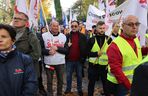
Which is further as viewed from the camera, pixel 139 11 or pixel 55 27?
pixel 55 27

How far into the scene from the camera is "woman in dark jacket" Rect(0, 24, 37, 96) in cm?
397

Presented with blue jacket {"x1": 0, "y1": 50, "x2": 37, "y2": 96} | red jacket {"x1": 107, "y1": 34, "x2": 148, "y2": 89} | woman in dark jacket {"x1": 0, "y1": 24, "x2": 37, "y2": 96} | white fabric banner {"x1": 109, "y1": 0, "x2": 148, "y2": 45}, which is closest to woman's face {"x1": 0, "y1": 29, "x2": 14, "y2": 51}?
woman in dark jacket {"x1": 0, "y1": 24, "x2": 37, "y2": 96}

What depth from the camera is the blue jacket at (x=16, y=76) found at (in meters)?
3.97

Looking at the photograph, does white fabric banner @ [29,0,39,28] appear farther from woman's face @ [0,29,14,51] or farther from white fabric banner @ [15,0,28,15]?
woman's face @ [0,29,14,51]

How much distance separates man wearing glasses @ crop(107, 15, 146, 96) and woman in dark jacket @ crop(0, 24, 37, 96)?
1.25 meters

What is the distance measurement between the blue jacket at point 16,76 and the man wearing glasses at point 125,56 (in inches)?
49.1

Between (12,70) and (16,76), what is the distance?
8cm

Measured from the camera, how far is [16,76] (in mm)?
4020

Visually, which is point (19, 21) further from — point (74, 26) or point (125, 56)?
point (74, 26)

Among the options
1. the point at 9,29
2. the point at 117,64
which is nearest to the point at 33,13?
the point at 117,64

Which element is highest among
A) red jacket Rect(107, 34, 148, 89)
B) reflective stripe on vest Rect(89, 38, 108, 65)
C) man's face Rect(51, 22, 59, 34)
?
man's face Rect(51, 22, 59, 34)

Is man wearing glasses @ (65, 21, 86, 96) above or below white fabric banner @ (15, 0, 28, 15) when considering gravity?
below

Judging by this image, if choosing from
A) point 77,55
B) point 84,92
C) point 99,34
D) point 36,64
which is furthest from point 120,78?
point 84,92

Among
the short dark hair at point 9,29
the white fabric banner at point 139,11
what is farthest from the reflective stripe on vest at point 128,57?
the short dark hair at point 9,29
